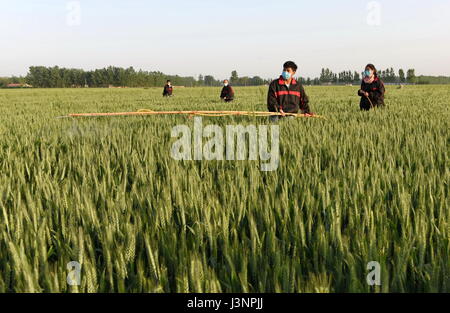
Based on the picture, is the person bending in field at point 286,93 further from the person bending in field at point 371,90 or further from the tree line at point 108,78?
the tree line at point 108,78

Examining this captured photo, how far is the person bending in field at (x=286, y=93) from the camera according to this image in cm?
668

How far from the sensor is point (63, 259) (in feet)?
5.24

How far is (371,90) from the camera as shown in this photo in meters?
8.75

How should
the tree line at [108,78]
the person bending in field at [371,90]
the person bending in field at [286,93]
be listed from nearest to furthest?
1. the person bending in field at [286,93]
2. the person bending in field at [371,90]
3. the tree line at [108,78]

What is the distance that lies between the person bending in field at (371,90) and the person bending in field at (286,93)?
6.91 feet

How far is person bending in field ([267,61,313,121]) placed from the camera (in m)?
6.68

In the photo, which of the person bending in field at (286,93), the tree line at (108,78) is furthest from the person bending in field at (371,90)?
the tree line at (108,78)

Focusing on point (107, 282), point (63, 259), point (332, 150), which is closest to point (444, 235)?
point (107, 282)

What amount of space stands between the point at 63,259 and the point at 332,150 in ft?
9.19

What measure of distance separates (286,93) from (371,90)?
2.90 meters

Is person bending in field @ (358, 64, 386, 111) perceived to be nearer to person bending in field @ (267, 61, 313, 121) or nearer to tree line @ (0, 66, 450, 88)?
person bending in field @ (267, 61, 313, 121)

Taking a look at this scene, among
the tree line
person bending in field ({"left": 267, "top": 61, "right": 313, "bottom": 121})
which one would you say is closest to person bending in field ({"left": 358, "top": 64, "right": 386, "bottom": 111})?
person bending in field ({"left": 267, "top": 61, "right": 313, "bottom": 121})

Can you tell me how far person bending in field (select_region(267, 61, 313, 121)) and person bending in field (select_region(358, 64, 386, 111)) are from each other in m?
2.11
